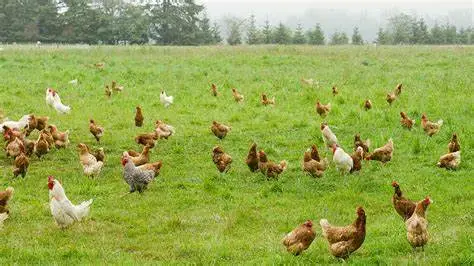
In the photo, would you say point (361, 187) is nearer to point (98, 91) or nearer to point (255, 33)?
point (98, 91)

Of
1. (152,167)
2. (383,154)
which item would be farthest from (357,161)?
(152,167)

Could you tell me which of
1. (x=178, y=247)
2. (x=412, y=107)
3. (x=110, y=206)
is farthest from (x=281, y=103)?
(x=178, y=247)

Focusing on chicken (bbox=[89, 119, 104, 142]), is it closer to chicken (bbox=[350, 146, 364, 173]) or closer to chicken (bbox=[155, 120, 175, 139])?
chicken (bbox=[155, 120, 175, 139])

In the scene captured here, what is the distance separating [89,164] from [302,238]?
5.82 meters

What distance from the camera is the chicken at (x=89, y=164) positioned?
37.7ft

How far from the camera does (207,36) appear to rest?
7075cm

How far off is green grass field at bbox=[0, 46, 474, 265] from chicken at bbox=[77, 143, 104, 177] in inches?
7.0

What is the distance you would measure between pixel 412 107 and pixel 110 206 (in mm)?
10468

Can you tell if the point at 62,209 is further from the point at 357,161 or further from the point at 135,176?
the point at 357,161

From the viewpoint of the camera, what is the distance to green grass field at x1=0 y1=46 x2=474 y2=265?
773 centimetres

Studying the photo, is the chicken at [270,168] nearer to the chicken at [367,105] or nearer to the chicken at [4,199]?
the chicken at [4,199]

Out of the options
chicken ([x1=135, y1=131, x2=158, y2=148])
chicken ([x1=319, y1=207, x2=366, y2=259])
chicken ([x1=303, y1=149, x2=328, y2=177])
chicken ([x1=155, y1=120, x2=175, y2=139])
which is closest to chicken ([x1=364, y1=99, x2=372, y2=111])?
chicken ([x1=155, y1=120, x2=175, y2=139])

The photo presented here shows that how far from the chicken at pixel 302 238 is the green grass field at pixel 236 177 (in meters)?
0.13

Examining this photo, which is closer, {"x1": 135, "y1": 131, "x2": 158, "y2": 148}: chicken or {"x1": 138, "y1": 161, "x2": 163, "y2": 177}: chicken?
{"x1": 138, "y1": 161, "x2": 163, "y2": 177}: chicken
